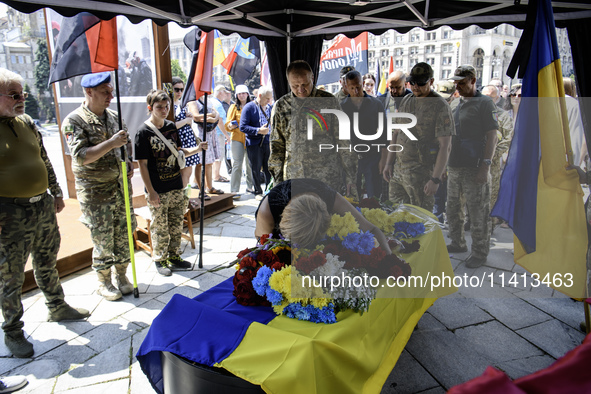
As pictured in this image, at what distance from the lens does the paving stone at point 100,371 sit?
2.32m

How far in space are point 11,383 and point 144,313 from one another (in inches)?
38.9

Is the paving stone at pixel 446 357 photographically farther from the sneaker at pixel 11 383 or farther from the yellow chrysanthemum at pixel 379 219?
the sneaker at pixel 11 383

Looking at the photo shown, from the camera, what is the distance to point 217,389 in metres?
1.50

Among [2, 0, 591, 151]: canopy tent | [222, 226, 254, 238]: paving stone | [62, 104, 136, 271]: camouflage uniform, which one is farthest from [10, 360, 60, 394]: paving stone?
[222, 226, 254, 238]: paving stone

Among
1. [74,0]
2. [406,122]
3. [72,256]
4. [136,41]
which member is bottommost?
[72,256]

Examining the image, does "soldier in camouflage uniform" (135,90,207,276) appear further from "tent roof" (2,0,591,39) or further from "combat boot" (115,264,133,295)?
"tent roof" (2,0,591,39)

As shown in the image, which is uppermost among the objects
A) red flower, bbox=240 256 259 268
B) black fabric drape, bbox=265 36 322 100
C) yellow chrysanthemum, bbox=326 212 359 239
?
black fabric drape, bbox=265 36 322 100

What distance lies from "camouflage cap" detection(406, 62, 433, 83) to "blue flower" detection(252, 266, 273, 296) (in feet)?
9.11

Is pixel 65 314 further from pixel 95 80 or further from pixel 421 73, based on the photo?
pixel 421 73

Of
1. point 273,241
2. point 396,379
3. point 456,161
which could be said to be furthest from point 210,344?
point 456,161

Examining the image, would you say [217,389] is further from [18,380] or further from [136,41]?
[136,41]

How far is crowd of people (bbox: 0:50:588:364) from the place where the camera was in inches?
99.5

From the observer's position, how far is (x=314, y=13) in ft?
14.1

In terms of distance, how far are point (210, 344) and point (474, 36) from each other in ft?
238
